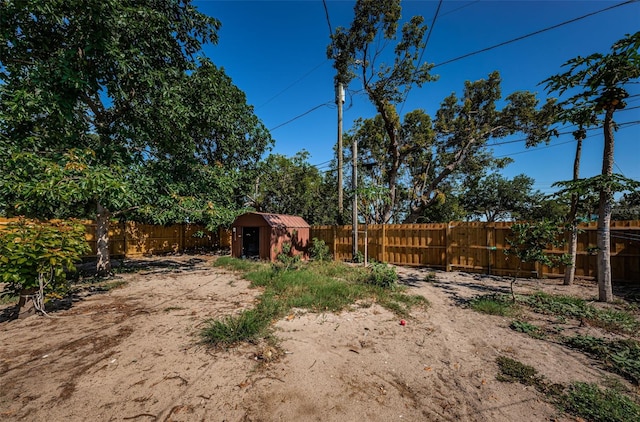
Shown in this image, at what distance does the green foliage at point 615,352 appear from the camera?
285 centimetres

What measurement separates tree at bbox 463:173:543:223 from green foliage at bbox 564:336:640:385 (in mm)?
24571

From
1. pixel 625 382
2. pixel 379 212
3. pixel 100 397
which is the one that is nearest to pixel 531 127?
pixel 379 212

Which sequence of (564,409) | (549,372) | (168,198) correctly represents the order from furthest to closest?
(168,198) → (549,372) → (564,409)

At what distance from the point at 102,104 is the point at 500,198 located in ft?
107

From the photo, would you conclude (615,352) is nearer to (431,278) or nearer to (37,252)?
(431,278)

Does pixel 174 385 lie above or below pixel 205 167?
below

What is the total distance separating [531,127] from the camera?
1395cm

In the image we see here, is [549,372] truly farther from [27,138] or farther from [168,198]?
[27,138]

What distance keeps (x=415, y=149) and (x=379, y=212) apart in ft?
19.2

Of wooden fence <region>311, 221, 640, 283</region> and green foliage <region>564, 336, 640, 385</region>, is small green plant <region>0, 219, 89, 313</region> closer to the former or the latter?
green foliage <region>564, 336, 640, 385</region>

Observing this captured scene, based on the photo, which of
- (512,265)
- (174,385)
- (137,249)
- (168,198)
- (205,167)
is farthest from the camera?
(137,249)

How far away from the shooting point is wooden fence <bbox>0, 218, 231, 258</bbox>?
493 inches

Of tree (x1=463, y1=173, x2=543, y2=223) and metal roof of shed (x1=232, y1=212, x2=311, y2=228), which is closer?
metal roof of shed (x1=232, y1=212, x2=311, y2=228)

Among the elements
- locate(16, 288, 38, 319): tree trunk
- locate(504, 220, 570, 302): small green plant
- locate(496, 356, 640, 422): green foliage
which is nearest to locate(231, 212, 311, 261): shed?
locate(16, 288, 38, 319): tree trunk
